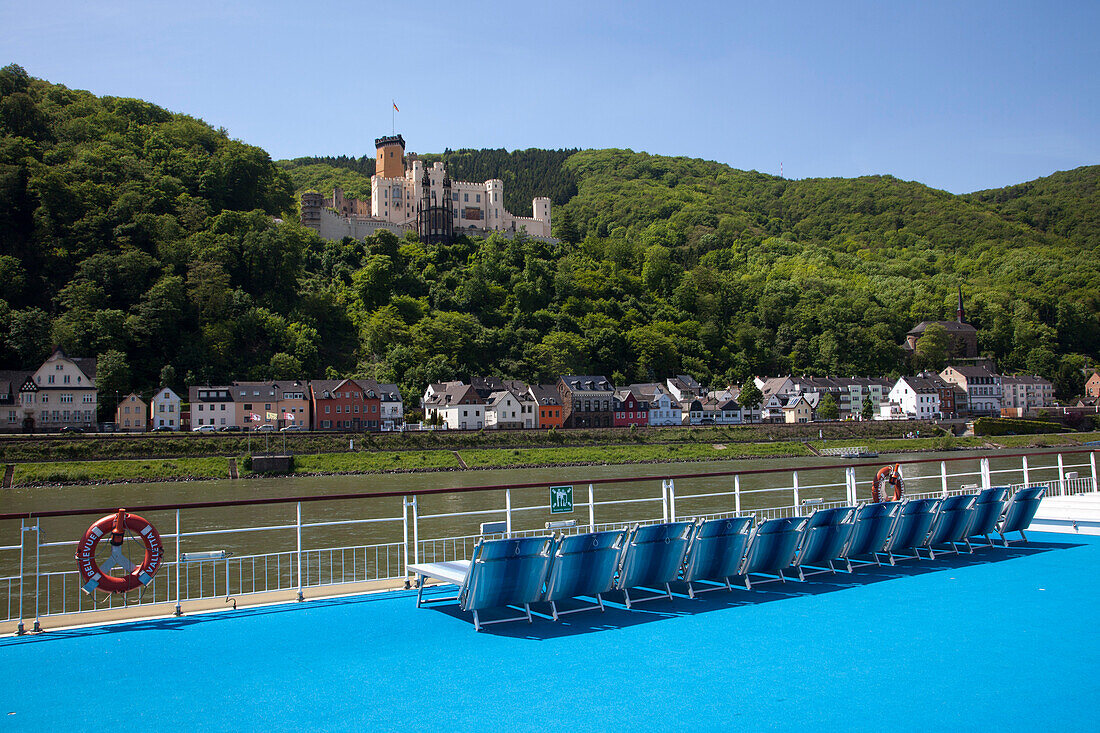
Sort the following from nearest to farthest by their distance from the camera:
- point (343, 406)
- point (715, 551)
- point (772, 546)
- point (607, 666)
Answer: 1. point (607, 666)
2. point (715, 551)
3. point (772, 546)
4. point (343, 406)

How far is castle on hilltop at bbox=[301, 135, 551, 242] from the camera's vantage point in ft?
337

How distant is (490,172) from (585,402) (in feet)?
279

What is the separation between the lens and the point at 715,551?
285 inches

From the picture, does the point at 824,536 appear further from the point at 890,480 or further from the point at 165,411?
the point at 165,411

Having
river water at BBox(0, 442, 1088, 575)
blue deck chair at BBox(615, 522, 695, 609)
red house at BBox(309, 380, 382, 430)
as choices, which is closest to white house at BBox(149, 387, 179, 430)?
red house at BBox(309, 380, 382, 430)

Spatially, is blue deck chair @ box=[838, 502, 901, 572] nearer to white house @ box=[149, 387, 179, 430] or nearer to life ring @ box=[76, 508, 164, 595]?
life ring @ box=[76, 508, 164, 595]

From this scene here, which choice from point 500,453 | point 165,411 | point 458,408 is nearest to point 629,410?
point 458,408

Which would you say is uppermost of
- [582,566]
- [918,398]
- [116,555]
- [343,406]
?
[343,406]

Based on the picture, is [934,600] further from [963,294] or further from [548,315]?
[963,294]

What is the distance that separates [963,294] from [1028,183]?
48.6 m

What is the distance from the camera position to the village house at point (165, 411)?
60156 mm

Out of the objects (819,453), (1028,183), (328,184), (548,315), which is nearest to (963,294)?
(1028,183)

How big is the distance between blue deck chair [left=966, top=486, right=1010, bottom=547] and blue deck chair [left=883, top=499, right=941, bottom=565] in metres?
0.66

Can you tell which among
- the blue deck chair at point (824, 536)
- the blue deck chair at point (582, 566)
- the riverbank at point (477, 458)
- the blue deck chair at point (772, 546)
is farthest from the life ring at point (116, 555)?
the riverbank at point (477, 458)
